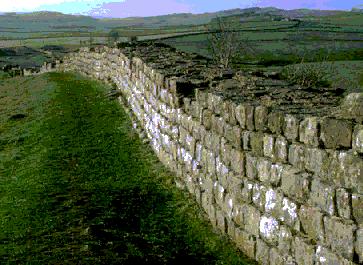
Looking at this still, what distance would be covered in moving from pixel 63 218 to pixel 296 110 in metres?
4.86

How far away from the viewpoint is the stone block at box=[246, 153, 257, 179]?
8.03 meters

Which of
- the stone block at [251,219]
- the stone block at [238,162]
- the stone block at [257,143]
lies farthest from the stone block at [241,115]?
the stone block at [251,219]

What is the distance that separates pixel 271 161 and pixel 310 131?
44.4 inches

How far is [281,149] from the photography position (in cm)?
730

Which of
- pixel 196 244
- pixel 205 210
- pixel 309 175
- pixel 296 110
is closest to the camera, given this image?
pixel 309 175

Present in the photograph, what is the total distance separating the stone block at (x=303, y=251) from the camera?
21.5ft

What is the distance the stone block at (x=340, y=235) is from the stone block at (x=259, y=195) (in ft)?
5.00

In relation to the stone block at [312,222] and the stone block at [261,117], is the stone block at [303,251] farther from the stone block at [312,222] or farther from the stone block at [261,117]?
the stone block at [261,117]

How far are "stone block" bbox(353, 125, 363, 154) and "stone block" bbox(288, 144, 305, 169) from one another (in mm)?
971

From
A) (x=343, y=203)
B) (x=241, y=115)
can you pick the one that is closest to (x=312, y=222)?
(x=343, y=203)

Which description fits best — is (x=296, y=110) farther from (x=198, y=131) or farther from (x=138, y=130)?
(x=138, y=130)

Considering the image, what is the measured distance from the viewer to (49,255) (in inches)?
331

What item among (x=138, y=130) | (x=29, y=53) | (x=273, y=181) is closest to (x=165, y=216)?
(x=273, y=181)

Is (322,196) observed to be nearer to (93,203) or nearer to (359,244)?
(359,244)
